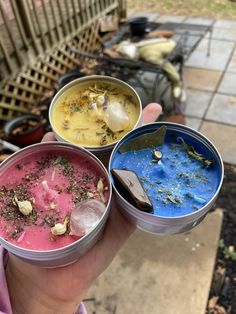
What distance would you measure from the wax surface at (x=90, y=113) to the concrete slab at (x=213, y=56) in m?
3.42

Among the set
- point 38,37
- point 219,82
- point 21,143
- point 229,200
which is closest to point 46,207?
point 229,200

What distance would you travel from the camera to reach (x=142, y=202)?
106cm

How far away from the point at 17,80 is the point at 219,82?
2498mm

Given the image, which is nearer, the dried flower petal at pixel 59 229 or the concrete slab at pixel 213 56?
the dried flower petal at pixel 59 229

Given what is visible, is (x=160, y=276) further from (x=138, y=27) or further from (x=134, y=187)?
(x=138, y=27)

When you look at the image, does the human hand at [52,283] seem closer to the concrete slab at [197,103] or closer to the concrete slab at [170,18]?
the concrete slab at [197,103]

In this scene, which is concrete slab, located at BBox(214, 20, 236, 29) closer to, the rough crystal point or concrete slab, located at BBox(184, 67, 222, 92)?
concrete slab, located at BBox(184, 67, 222, 92)

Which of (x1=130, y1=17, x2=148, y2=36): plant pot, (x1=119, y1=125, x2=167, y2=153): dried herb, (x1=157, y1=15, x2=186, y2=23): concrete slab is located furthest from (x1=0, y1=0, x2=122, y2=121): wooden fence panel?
(x1=119, y1=125, x2=167, y2=153): dried herb

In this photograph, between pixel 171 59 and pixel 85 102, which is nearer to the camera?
pixel 85 102

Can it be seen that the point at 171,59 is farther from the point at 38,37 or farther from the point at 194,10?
the point at 194,10

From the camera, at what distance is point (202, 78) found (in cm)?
438

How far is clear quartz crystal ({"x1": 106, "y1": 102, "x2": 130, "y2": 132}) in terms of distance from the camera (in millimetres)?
1356

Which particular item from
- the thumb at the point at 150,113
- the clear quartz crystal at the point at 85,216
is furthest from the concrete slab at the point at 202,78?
the clear quartz crystal at the point at 85,216

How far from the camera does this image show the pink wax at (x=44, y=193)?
1.09m
